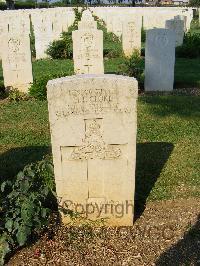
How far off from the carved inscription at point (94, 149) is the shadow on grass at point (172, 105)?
4136 millimetres

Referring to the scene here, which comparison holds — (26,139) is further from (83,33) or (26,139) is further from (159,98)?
(83,33)

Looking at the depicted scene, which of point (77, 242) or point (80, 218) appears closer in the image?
point (77, 242)

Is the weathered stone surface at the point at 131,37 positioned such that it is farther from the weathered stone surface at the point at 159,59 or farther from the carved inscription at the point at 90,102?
the carved inscription at the point at 90,102

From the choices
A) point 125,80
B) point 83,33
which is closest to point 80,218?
point 125,80

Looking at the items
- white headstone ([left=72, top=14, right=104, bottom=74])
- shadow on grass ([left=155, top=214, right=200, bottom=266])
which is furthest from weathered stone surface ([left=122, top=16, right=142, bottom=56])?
shadow on grass ([left=155, top=214, right=200, bottom=266])

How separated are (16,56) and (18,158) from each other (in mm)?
4675

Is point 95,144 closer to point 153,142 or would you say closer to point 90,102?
point 90,102

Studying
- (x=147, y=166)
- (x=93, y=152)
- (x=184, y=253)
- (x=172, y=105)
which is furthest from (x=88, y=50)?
(x=184, y=253)

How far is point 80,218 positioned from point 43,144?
2.61 metres

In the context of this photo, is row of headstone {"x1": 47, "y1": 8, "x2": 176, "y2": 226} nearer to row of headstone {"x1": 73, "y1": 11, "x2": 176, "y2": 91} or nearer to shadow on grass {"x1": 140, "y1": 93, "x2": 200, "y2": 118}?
shadow on grass {"x1": 140, "y1": 93, "x2": 200, "y2": 118}

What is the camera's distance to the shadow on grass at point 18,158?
18.9 ft

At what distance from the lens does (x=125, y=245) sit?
4164 millimetres

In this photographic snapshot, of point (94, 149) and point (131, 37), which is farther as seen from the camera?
point (131, 37)

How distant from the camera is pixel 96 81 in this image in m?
3.91
